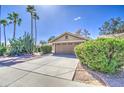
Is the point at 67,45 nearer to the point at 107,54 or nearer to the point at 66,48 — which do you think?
the point at 66,48

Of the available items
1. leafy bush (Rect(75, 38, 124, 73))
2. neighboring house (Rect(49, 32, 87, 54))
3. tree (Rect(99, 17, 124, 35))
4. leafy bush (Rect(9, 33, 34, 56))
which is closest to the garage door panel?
neighboring house (Rect(49, 32, 87, 54))

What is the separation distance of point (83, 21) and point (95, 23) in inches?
24.2

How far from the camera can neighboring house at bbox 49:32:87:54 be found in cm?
991

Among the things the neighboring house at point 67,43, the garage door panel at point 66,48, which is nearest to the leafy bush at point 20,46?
the neighboring house at point 67,43

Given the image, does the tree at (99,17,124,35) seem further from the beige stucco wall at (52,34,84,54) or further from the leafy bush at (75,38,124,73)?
the leafy bush at (75,38,124,73)

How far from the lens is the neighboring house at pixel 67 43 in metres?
9.91

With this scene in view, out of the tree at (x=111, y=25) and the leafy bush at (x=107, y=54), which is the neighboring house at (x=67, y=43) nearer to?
the tree at (x=111, y=25)

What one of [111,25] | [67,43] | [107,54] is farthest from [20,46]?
[107,54]

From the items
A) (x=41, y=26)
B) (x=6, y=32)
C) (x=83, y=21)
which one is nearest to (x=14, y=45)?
(x=6, y=32)

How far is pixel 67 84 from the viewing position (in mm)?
5289
